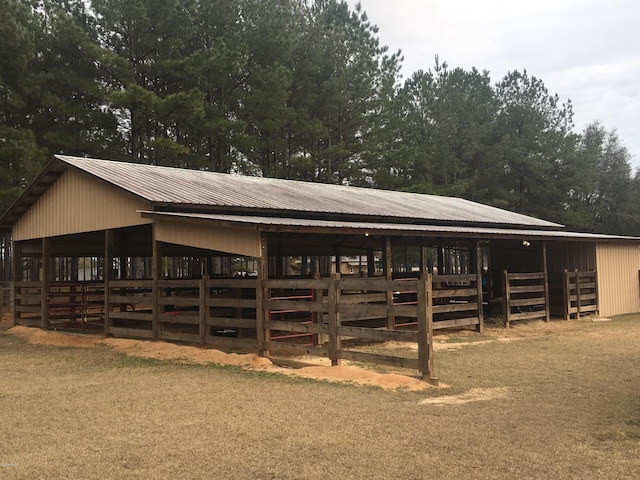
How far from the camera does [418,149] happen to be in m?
35.3

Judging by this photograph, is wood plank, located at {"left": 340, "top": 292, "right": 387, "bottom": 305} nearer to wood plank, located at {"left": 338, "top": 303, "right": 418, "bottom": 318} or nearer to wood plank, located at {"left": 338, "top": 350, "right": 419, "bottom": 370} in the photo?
wood plank, located at {"left": 338, "top": 303, "right": 418, "bottom": 318}

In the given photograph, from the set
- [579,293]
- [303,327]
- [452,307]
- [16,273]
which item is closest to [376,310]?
[303,327]

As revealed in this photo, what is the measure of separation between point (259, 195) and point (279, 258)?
2.97 metres

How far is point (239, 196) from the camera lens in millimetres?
15156

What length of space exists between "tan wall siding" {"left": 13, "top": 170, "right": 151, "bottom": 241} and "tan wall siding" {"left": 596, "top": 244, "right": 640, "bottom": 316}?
46.5 ft

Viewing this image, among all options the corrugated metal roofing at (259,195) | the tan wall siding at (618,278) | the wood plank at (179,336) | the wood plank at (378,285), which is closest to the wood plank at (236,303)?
the wood plank at (179,336)

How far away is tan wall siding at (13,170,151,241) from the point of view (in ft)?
44.7

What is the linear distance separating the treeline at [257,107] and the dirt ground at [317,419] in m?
15.0

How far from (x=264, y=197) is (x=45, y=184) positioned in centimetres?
604

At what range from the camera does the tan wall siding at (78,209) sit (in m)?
13.6

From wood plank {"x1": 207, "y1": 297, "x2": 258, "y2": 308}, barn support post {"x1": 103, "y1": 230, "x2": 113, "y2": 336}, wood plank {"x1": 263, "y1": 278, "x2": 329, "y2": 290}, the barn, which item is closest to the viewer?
wood plank {"x1": 263, "y1": 278, "x2": 329, "y2": 290}

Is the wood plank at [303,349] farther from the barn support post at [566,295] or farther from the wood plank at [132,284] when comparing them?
the barn support post at [566,295]

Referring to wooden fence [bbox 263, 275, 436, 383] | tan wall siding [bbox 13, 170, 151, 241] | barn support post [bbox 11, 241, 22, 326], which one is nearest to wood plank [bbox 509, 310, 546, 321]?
wooden fence [bbox 263, 275, 436, 383]

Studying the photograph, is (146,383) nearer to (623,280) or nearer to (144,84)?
(623,280)
